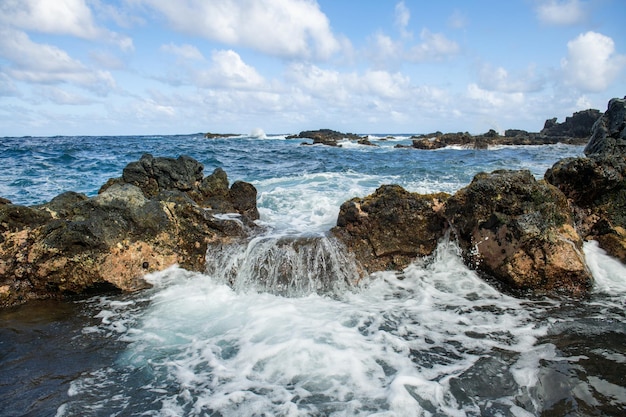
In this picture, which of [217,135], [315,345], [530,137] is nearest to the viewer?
[315,345]

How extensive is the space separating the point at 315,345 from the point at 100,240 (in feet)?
11.6

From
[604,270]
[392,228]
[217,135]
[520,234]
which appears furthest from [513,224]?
[217,135]

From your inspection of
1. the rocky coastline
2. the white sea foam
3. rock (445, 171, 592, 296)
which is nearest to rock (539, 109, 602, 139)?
the rocky coastline

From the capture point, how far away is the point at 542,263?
4953 millimetres

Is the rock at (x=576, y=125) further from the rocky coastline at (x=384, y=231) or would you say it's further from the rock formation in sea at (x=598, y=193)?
the rocky coastline at (x=384, y=231)

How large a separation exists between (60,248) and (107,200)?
3.19 feet

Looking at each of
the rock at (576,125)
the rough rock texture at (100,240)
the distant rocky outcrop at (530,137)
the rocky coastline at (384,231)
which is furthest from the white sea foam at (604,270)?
the rock at (576,125)

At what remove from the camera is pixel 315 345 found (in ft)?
12.8

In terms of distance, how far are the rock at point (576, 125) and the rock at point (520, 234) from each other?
61310 millimetres

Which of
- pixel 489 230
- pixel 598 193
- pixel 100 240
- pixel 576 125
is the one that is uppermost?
pixel 576 125

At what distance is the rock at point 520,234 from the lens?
495 cm

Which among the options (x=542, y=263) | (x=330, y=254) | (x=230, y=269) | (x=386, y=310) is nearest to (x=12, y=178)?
(x=230, y=269)

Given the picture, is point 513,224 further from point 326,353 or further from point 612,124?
point 612,124

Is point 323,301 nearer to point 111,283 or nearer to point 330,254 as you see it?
point 330,254
